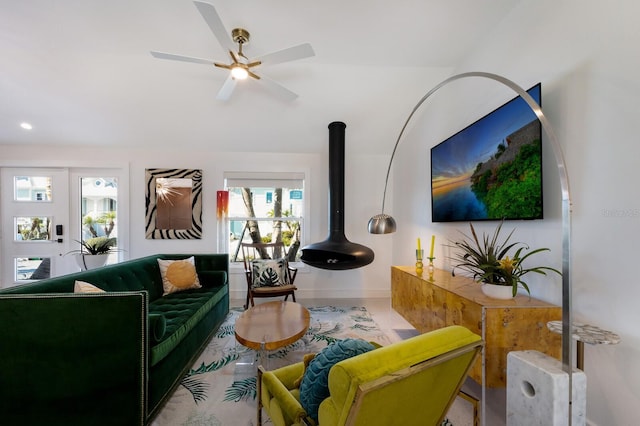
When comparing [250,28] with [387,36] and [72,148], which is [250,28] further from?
[72,148]

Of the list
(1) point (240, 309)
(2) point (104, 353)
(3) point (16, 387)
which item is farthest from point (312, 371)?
(1) point (240, 309)

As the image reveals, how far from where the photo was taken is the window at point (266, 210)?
13.5 feet

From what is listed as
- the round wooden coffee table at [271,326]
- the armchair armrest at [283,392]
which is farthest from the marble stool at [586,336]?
the round wooden coffee table at [271,326]

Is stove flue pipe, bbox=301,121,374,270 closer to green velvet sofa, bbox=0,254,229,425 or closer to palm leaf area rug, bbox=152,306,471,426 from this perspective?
palm leaf area rug, bbox=152,306,471,426

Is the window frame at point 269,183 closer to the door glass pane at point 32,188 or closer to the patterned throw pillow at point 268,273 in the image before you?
the patterned throw pillow at point 268,273

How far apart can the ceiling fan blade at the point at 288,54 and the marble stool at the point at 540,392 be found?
2306mm

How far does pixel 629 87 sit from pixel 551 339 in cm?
142

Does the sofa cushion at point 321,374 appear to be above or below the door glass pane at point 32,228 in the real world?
below

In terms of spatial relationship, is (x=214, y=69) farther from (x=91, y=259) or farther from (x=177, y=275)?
(x=91, y=259)

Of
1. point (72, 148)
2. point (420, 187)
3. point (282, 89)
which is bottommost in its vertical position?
point (420, 187)

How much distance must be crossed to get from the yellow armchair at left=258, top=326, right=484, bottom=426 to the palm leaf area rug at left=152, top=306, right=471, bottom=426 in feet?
2.17

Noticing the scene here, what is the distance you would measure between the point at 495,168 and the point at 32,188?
6.01 meters

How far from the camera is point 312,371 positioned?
1048mm

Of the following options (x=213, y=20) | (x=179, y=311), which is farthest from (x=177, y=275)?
(x=213, y=20)
